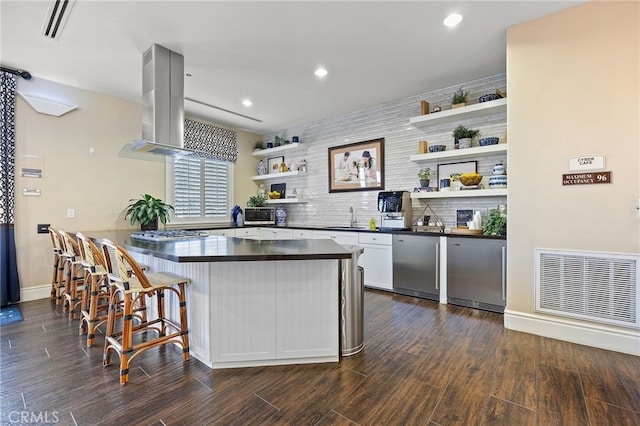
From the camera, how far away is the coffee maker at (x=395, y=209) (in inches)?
169

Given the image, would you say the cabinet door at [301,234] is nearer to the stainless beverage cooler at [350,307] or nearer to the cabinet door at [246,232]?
the cabinet door at [246,232]

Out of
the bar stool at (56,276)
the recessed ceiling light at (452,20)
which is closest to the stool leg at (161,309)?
the bar stool at (56,276)

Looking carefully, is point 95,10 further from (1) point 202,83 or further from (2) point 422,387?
(2) point 422,387

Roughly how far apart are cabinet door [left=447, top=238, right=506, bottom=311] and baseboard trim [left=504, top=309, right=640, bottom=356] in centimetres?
43

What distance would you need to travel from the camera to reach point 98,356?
2432mm

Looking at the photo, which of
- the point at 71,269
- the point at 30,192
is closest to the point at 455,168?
the point at 71,269

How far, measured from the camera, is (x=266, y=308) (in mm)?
2246

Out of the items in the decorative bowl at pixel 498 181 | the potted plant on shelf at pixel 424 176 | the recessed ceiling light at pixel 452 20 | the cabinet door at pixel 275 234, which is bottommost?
the cabinet door at pixel 275 234

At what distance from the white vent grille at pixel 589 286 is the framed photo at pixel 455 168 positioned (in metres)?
1.57

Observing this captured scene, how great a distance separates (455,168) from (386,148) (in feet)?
3.78

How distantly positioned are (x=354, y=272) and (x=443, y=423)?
3.68 feet

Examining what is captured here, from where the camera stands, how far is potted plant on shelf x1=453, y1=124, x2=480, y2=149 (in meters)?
3.96

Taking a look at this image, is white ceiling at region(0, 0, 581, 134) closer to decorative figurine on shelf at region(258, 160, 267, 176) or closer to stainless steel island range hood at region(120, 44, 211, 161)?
stainless steel island range hood at region(120, 44, 211, 161)

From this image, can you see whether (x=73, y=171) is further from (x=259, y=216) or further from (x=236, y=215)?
(x=259, y=216)
